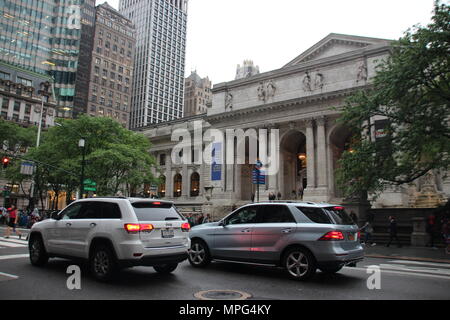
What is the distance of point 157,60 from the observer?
428 ft

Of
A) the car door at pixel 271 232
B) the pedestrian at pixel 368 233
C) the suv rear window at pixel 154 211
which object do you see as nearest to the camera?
the suv rear window at pixel 154 211

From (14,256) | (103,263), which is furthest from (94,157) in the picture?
(103,263)

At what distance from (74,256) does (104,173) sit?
2707 centimetres

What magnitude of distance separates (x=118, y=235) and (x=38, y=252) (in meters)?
3.53

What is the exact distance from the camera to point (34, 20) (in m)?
87.4

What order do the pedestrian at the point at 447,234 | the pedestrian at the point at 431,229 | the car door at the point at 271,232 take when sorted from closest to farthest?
1. the car door at the point at 271,232
2. the pedestrian at the point at 447,234
3. the pedestrian at the point at 431,229

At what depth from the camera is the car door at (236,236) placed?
347 inches

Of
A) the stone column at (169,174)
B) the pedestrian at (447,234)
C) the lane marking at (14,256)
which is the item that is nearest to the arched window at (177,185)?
the stone column at (169,174)

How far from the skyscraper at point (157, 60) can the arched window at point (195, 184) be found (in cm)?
6914

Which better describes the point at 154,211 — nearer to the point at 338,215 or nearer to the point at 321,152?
the point at 338,215

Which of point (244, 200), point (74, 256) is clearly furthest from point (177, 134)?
point (74, 256)

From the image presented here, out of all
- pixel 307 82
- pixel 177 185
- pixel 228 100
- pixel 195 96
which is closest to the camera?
pixel 307 82

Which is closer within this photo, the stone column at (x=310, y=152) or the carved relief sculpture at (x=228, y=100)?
the stone column at (x=310, y=152)

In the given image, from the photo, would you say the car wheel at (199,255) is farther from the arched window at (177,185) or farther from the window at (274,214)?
the arched window at (177,185)
